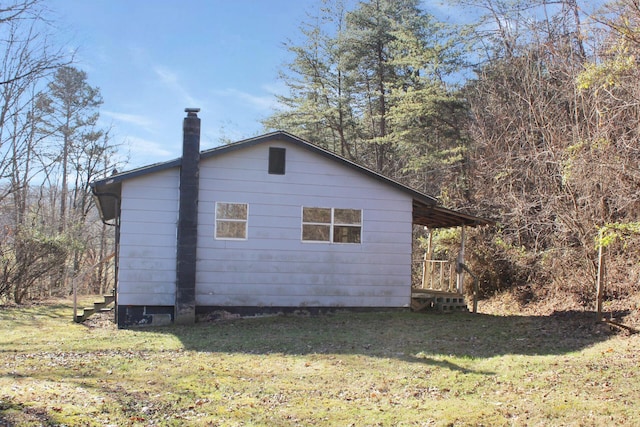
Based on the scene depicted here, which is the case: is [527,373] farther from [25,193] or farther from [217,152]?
[25,193]

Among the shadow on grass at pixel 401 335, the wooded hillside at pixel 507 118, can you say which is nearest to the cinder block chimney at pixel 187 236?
the shadow on grass at pixel 401 335

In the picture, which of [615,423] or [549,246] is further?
[549,246]

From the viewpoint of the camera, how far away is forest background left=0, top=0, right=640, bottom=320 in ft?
32.6

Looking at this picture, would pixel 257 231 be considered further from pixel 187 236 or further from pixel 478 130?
pixel 478 130

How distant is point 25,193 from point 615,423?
25228mm

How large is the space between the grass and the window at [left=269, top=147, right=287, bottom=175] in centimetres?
337

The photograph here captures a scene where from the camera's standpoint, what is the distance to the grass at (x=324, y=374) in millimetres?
4887

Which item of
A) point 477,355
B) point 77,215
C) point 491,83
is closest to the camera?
point 477,355

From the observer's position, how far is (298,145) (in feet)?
37.9

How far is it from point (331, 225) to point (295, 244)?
96 cm

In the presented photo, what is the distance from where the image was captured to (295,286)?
11391mm

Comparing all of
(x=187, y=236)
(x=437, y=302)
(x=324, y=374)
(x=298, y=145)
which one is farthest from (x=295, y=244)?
(x=324, y=374)

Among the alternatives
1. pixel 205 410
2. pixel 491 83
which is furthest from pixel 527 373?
pixel 491 83

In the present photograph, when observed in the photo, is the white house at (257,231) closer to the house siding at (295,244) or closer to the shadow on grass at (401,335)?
the house siding at (295,244)
